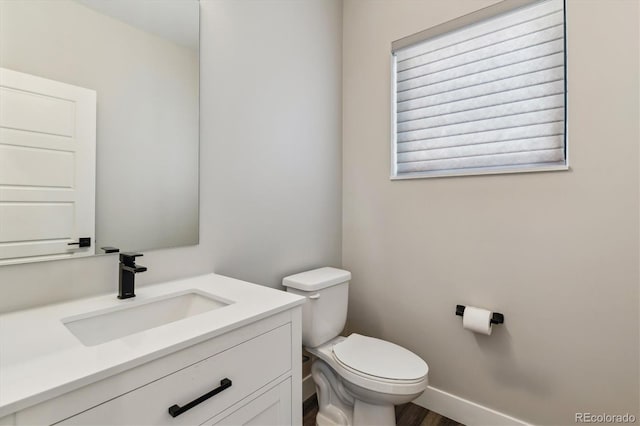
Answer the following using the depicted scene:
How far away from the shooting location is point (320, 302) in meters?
1.65

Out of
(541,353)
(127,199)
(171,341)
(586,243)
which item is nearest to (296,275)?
(127,199)

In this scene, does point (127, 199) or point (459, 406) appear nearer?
point (127, 199)

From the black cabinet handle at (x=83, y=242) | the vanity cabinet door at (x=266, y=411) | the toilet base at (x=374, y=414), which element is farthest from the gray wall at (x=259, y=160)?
the toilet base at (x=374, y=414)

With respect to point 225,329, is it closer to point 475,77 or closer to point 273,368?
point 273,368

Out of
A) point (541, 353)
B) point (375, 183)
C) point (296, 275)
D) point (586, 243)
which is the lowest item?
point (541, 353)

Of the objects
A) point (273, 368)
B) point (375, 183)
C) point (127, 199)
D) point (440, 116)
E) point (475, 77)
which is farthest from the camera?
point (375, 183)

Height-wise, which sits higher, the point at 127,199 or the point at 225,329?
the point at 127,199

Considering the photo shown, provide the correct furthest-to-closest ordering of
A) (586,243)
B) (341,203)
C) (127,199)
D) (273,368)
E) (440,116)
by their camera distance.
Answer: (341,203) → (440,116) → (586,243) → (127,199) → (273,368)

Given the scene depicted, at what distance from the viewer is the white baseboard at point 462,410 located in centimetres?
159

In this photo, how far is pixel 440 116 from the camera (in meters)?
1.81

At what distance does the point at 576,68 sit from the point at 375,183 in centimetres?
109

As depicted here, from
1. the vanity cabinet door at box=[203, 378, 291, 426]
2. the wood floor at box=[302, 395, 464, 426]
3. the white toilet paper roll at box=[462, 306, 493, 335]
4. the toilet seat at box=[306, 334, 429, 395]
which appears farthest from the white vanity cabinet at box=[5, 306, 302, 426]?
the white toilet paper roll at box=[462, 306, 493, 335]

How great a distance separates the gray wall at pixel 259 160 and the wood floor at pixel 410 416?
77 centimetres

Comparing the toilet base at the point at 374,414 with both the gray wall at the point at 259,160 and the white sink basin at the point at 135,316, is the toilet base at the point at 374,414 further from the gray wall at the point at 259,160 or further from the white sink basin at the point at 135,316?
the white sink basin at the point at 135,316
